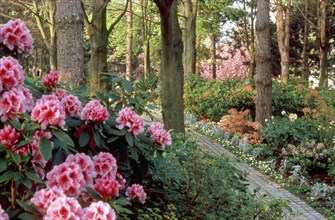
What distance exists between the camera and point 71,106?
297cm

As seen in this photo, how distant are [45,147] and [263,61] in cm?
1042

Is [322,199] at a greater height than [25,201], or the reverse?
[25,201]

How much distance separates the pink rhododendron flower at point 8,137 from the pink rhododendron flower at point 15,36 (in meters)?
0.78

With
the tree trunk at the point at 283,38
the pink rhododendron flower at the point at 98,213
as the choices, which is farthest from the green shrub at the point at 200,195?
the tree trunk at the point at 283,38

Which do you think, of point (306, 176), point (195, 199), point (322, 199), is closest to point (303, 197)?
point (322, 199)

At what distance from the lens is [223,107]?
15328mm

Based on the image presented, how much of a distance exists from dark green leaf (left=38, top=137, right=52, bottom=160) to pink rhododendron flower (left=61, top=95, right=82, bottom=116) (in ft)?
2.03

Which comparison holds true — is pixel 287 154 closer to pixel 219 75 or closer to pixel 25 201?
pixel 25 201

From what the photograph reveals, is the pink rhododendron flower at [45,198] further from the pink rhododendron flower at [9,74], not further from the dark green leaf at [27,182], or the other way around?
the pink rhododendron flower at [9,74]

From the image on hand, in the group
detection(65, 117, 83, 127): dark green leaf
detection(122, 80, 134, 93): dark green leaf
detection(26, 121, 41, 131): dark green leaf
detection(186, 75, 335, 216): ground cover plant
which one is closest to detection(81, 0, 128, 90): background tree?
detection(186, 75, 335, 216): ground cover plant

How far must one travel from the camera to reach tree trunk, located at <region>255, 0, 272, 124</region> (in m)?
11.9

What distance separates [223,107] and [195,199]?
11.3m

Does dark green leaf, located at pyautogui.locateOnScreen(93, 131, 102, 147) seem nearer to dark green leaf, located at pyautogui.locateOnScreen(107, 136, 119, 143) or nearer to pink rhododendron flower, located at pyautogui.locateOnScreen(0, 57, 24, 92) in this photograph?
dark green leaf, located at pyautogui.locateOnScreen(107, 136, 119, 143)

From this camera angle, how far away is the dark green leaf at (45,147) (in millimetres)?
2283
